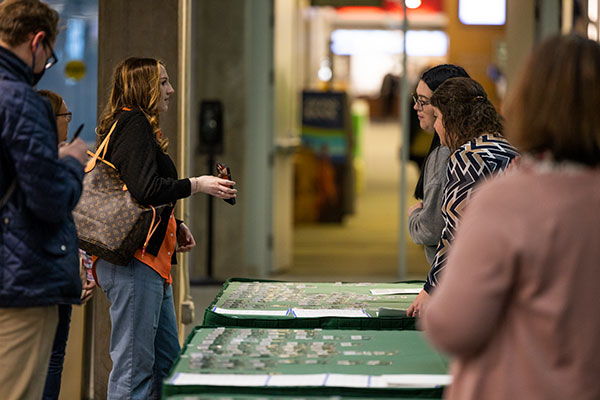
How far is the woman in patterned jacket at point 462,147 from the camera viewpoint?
3338 mm

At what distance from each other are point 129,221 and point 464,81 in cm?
133

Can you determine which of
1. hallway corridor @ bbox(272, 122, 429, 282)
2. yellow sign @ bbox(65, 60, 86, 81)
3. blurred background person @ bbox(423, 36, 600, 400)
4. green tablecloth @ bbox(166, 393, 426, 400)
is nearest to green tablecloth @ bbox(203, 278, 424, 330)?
green tablecloth @ bbox(166, 393, 426, 400)

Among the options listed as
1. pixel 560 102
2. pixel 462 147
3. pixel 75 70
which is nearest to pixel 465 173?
pixel 462 147

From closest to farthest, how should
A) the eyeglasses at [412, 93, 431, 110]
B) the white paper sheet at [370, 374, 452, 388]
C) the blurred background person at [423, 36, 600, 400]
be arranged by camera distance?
the blurred background person at [423, 36, 600, 400] → the white paper sheet at [370, 374, 452, 388] → the eyeglasses at [412, 93, 431, 110]

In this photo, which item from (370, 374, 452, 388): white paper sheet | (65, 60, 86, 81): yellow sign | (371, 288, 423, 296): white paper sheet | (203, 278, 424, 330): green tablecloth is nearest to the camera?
(370, 374, 452, 388): white paper sheet

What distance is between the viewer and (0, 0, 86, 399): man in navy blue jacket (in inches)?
103

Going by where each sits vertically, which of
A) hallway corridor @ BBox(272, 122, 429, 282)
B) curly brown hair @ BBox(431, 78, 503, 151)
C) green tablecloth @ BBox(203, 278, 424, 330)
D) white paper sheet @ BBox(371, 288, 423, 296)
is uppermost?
curly brown hair @ BBox(431, 78, 503, 151)

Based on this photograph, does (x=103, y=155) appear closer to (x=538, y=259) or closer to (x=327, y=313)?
(x=327, y=313)

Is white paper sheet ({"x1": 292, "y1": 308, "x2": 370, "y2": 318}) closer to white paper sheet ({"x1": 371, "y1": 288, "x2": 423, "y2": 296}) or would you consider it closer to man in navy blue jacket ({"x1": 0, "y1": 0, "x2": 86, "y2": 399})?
white paper sheet ({"x1": 371, "y1": 288, "x2": 423, "y2": 296})

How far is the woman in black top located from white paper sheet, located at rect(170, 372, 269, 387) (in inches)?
38.7

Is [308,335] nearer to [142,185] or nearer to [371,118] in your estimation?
[142,185]

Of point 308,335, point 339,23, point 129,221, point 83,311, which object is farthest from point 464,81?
point 339,23

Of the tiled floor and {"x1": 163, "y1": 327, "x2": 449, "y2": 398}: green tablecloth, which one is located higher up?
{"x1": 163, "y1": 327, "x2": 449, "y2": 398}: green tablecloth

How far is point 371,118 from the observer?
35844 mm
